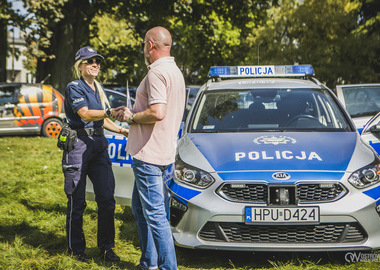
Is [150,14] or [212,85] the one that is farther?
[150,14]

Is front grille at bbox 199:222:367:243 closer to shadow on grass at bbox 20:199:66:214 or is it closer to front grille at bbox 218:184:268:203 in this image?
front grille at bbox 218:184:268:203

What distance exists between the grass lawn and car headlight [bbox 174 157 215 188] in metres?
0.69

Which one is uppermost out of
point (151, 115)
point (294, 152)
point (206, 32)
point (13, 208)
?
point (206, 32)

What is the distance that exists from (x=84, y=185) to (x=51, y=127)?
10.7m

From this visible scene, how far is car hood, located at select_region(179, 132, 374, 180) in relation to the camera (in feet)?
13.0

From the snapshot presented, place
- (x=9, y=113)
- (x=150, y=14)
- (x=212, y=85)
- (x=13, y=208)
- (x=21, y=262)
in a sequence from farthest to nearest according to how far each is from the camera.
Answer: (x=150, y=14), (x=9, y=113), (x=13, y=208), (x=212, y=85), (x=21, y=262)

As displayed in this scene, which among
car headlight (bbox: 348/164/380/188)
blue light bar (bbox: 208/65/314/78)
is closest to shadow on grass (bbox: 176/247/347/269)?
car headlight (bbox: 348/164/380/188)

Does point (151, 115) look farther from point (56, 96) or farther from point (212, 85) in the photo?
point (56, 96)

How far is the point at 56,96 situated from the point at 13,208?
887 cm

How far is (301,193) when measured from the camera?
3900 mm

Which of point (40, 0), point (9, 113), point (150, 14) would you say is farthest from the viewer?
point (150, 14)

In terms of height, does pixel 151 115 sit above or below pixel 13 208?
above

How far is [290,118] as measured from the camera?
5.09 metres

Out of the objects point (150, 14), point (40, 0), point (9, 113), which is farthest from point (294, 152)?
point (150, 14)
